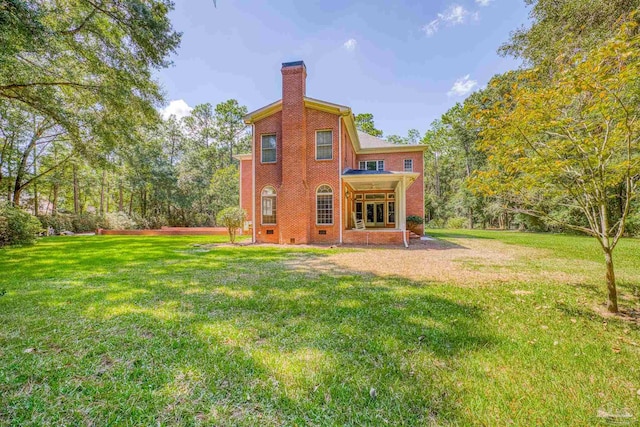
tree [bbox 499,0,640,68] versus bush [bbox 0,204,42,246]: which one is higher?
tree [bbox 499,0,640,68]

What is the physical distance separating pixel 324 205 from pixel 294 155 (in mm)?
2937

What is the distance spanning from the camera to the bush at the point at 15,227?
11.4 meters

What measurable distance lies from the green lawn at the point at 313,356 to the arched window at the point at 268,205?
9.53 m

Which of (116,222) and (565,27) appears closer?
(565,27)

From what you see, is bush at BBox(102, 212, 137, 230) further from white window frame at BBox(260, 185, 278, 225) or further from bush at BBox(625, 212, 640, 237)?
bush at BBox(625, 212, 640, 237)

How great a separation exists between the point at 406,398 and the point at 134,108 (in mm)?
12003

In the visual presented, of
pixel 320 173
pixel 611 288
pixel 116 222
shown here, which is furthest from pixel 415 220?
pixel 116 222

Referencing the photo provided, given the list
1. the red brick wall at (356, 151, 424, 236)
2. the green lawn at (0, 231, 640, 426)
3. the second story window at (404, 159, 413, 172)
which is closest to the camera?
the green lawn at (0, 231, 640, 426)

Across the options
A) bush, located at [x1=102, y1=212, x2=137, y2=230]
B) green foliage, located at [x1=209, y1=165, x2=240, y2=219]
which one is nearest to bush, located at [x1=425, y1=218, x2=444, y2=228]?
green foliage, located at [x1=209, y1=165, x2=240, y2=219]

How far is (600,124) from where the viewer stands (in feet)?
14.5

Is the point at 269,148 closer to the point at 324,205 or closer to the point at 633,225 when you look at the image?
the point at 324,205

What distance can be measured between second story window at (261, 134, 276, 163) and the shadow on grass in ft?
33.5

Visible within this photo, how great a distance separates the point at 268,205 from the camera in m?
14.9

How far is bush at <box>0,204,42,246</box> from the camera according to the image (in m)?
A: 11.4
